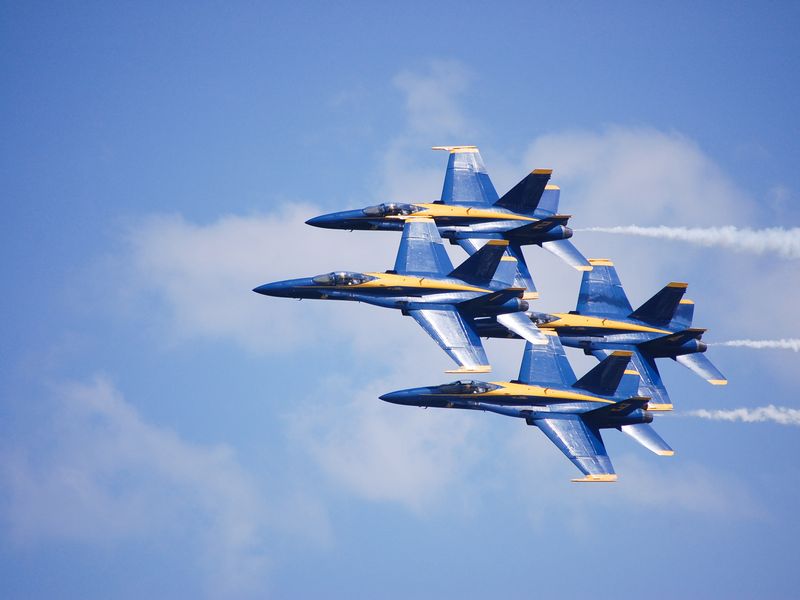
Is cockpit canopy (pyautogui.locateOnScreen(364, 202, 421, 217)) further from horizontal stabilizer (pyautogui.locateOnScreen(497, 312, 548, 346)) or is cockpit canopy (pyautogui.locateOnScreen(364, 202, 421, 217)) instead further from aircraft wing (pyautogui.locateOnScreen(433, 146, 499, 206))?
horizontal stabilizer (pyautogui.locateOnScreen(497, 312, 548, 346))

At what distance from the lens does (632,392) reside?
107m

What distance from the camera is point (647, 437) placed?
106 m

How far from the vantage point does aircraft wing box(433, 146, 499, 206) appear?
380ft

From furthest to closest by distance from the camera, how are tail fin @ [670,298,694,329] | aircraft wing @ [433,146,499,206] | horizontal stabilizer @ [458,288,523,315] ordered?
aircraft wing @ [433,146,499,206] < tail fin @ [670,298,694,329] < horizontal stabilizer @ [458,288,523,315]

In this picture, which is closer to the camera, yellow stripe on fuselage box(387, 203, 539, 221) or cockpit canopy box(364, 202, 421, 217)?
cockpit canopy box(364, 202, 421, 217)

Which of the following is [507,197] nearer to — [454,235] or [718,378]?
[454,235]

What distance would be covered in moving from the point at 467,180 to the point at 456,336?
14536 mm

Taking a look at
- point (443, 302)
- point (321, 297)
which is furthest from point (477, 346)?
point (321, 297)

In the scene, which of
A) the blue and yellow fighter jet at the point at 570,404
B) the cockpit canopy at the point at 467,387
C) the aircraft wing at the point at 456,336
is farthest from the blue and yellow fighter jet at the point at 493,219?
the cockpit canopy at the point at 467,387

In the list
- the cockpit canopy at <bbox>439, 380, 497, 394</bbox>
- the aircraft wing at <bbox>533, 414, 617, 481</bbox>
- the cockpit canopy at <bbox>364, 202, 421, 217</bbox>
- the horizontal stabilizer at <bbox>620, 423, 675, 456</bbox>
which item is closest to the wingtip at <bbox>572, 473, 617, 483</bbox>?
the aircraft wing at <bbox>533, 414, 617, 481</bbox>

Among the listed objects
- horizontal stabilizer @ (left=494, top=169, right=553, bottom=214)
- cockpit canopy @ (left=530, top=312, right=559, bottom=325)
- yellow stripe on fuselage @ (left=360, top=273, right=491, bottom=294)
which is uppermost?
horizontal stabilizer @ (left=494, top=169, right=553, bottom=214)

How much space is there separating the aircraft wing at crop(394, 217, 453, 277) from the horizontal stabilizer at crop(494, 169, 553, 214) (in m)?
5.94

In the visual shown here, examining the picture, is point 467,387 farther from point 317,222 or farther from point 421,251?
point 317,222

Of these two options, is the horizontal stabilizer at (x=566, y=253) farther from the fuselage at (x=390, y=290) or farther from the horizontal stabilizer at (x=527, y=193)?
the fuselage at (x=390, y=290)
